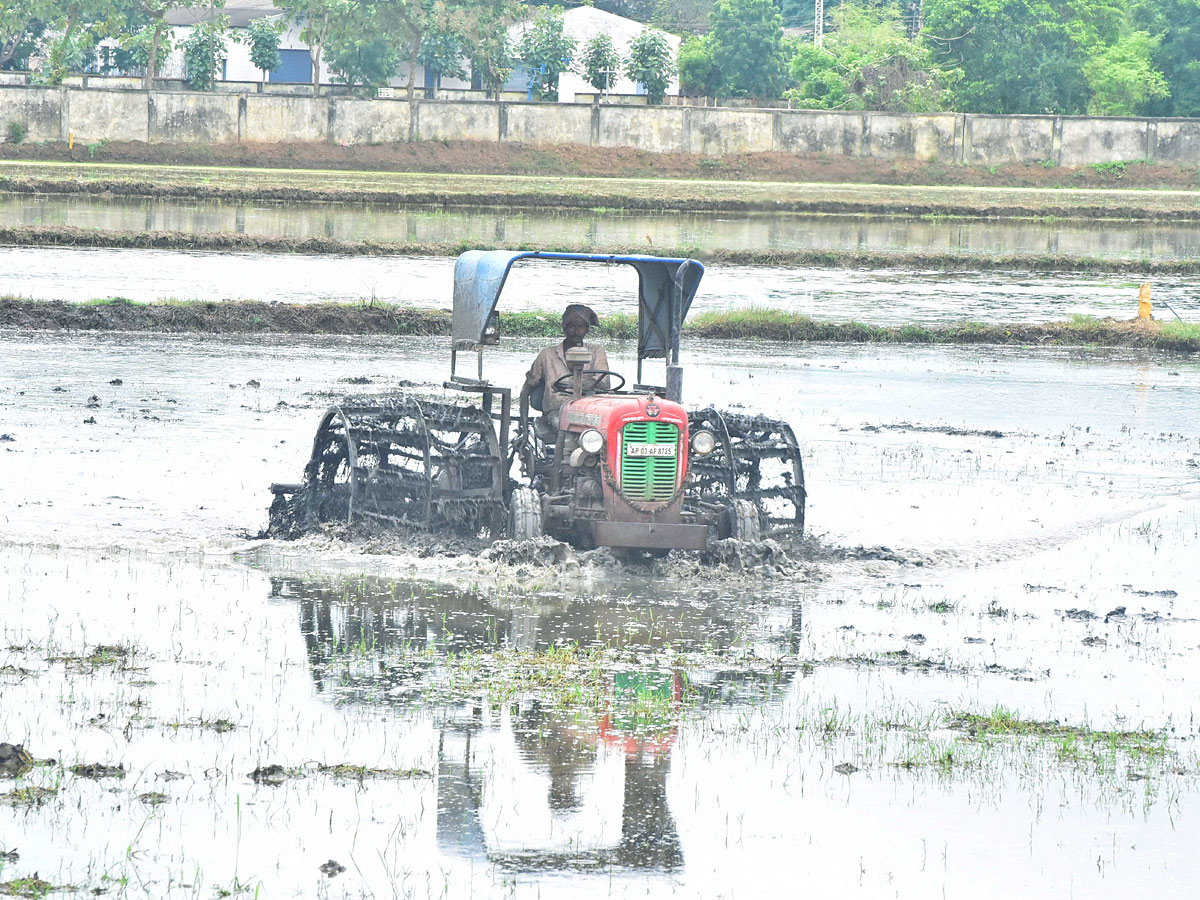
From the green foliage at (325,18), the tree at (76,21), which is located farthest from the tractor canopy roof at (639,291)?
the tree at (76,21)

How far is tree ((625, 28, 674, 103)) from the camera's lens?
88.0 m

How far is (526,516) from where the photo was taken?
12.0 metres

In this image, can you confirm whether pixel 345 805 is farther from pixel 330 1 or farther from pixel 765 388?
pixel 330 1

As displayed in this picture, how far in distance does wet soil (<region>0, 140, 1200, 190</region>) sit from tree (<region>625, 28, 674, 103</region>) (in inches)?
616

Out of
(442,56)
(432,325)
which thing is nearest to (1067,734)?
(432,325)

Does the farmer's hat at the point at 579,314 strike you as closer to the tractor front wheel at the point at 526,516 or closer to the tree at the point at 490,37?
the tractor front wheel at the point at 526,516

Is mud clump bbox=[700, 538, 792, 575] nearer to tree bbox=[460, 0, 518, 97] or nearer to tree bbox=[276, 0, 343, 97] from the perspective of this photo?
tree bbox=[276, 0, 343, 97]

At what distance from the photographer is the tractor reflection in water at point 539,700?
7.22 metres

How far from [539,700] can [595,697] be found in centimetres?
32

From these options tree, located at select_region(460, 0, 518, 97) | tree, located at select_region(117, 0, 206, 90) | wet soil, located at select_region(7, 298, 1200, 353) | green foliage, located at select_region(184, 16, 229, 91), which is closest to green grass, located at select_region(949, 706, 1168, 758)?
wet soil, located at select_region(7, 298, 1200, 353)

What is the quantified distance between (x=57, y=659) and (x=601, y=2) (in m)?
116

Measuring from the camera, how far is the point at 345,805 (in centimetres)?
738

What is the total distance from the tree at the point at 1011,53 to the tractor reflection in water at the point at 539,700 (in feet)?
246

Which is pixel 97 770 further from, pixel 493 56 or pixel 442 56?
pixel 442 56
